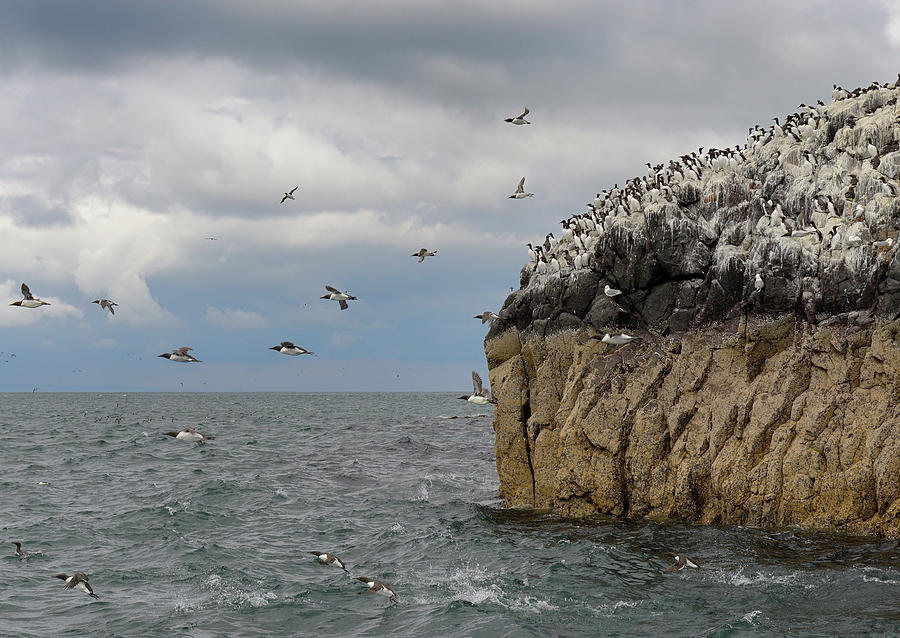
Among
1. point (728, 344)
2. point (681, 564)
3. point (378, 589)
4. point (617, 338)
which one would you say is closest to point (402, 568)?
point (378, 589)

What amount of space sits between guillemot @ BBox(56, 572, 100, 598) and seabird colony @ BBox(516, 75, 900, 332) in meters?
15.0

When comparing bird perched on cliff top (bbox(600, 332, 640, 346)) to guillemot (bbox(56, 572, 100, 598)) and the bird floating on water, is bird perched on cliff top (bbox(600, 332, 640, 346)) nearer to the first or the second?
the bird floating on water

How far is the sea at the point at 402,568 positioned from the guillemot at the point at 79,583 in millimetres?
282

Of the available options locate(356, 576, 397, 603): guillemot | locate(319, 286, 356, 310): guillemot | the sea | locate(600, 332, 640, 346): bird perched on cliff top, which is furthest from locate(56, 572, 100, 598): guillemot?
locate(600, 332, 640, 346): bird perched on cliff top

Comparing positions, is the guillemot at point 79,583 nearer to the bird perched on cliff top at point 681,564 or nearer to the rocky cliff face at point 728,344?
the rocky cliff face at point 728,344

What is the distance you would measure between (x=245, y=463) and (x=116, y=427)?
33930 mm

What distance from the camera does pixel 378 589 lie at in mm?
19219

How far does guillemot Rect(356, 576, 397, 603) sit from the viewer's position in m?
18.8

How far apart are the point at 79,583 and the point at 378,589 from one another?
6.94 m

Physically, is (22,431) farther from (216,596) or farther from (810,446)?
(810,446)

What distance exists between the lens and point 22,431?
2643 inches

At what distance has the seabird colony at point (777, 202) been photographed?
72.1ft

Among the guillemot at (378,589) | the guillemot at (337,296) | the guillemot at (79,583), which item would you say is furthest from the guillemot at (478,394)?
the guillemot at (79,583)

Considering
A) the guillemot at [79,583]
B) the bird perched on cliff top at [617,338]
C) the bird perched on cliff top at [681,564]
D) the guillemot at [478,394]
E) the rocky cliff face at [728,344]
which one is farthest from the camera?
the guillemot at [478,394]
